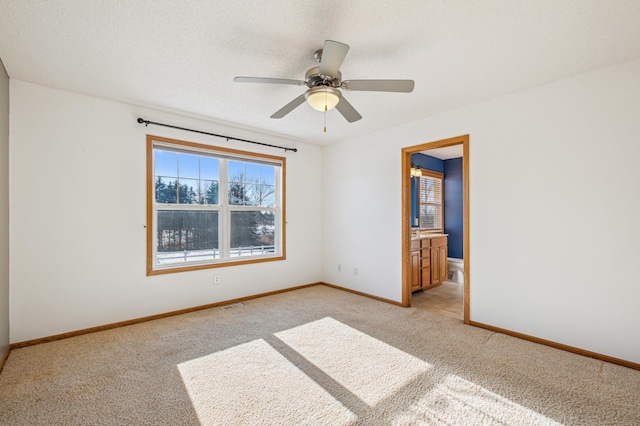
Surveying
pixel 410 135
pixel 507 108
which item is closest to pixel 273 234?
pixel 410 135

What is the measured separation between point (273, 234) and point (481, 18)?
374 centimetres

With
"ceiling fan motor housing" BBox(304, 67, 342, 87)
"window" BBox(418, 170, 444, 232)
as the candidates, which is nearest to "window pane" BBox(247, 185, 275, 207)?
"ceiling fan motor housing" BBox(304, 67, 342, 87)

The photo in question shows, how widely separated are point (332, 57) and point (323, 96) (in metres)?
0.42

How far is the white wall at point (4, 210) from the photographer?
96.9 inches

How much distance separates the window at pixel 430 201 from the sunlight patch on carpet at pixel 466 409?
3.99 metres

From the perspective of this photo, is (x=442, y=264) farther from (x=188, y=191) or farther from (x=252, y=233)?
(x=188, y=191)

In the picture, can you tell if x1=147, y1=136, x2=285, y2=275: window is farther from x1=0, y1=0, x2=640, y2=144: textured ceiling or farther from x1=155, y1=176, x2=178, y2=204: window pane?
x1=0, y1=0, x2=640, y2=144: textured ceiling

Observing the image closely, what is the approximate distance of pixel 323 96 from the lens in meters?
2.28

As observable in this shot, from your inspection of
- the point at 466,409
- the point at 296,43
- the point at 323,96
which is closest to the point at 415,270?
the point at 466,409

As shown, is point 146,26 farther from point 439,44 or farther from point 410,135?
point 410,135

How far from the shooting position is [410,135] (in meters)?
3.96

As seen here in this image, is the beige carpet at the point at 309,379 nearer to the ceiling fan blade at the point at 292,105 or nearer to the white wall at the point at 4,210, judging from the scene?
the white wall at the point at 4,210

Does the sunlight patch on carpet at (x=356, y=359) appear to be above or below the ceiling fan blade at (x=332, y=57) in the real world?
below

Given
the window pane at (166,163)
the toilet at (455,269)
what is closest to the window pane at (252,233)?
the window pane at (166,163)
